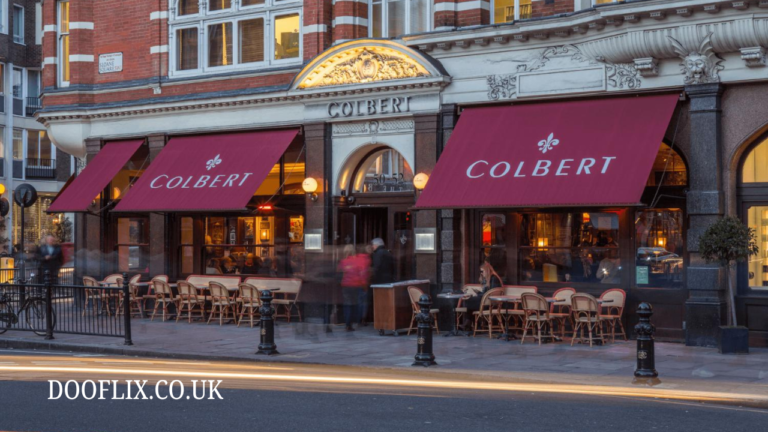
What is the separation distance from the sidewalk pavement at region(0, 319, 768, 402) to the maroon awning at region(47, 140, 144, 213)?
4932mm

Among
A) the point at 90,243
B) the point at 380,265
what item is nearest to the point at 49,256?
the point at 90,243

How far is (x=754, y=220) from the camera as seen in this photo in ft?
52.0

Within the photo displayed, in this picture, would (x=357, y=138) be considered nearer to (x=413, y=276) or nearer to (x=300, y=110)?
(x=300, y=110)

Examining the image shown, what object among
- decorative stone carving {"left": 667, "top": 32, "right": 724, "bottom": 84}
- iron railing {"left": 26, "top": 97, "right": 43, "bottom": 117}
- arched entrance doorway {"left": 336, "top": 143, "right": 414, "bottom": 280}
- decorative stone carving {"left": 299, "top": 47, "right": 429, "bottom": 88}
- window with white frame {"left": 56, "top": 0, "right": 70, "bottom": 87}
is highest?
iron railing {"left": 26, "top": 97, "right": 43, "bottom": 117}

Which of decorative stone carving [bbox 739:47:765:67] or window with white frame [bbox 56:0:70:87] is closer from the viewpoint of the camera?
decorative stone carving [bbox 739:47:765:67]

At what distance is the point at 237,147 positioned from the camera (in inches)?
837

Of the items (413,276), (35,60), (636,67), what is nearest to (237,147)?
(413,276)

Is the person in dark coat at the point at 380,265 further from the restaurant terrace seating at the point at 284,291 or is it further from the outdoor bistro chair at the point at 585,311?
the outdoor bistro chair at the point at 585,311

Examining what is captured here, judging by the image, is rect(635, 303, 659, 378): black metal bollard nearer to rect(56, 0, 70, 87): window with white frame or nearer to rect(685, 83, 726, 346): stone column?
rect(685, 83, 726, 346): stone column

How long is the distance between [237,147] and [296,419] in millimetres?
13137

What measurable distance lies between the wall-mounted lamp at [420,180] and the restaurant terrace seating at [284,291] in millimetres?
3638

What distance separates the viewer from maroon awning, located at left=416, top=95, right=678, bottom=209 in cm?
1573

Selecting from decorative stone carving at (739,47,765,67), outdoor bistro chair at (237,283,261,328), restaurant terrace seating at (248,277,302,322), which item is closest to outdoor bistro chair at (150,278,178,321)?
restaurant terrace seating at (248,277,302,322)

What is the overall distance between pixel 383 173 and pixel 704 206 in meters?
7.02
